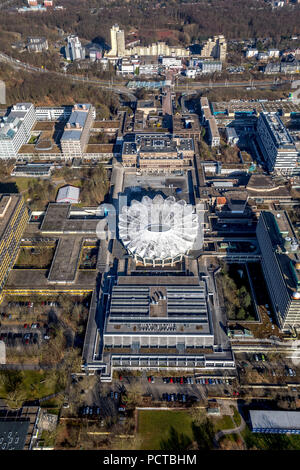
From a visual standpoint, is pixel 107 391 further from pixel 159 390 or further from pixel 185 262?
pixel 185 262

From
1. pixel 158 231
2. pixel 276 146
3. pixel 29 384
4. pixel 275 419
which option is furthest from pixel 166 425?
pixel 276 146

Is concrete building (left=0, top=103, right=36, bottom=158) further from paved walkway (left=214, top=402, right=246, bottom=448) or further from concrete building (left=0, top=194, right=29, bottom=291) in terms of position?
paved walkway (left=214, top=402, right=246, bottom=448)

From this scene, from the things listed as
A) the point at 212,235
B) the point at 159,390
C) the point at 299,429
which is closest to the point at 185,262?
the point at 212,235

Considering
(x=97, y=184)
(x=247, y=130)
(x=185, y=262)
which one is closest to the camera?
(x=185, y=262)

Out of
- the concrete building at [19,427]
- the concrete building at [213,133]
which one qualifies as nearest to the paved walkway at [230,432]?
the concrete building at [19,427]

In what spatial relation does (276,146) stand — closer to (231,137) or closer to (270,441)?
(231,137)

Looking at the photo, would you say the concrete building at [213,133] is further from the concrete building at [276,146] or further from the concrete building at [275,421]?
the concrete building at [275,421]
